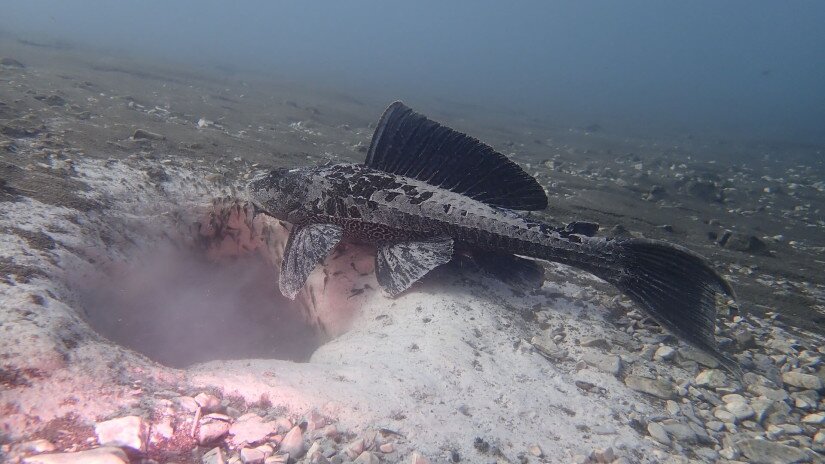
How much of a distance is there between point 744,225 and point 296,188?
7611 mm

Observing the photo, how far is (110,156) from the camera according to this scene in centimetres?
541

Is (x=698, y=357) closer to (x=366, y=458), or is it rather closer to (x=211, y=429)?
(x=366, y=458)

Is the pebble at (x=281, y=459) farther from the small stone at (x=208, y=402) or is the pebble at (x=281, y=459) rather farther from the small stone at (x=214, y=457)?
the small stone at (x=208, y=402)

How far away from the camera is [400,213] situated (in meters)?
3.96

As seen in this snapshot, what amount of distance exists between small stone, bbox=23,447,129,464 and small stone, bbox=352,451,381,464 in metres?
0.94

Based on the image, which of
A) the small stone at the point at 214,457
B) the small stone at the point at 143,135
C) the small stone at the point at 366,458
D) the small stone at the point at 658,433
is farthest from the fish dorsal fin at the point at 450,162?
the small stone at the point at 143,135

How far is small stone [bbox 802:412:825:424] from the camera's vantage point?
2.88 metres

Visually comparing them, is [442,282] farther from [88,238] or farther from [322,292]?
[88,238]

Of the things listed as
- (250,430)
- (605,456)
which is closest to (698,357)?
(605,456)

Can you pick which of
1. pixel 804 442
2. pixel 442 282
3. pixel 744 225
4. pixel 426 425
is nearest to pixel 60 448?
pixel 426 425

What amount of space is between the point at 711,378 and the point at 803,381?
687 mm

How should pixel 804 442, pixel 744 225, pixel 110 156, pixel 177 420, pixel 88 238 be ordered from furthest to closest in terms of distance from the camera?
1. pixel 744 225
2. pixel 110 156
3. pixel 88 238
4. pixel 804 442
5. pixel 177 420

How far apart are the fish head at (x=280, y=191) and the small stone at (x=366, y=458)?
2743 mm

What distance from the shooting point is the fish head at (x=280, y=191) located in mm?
4301
